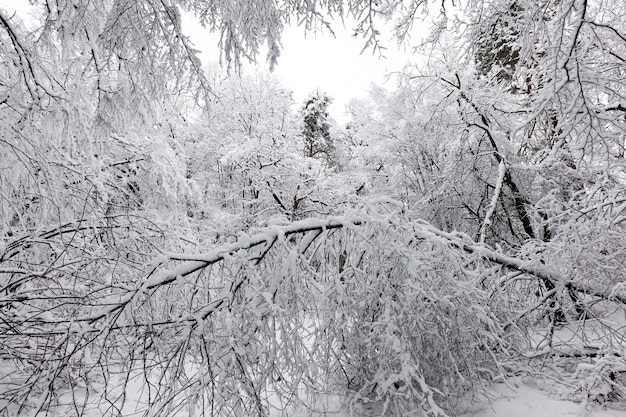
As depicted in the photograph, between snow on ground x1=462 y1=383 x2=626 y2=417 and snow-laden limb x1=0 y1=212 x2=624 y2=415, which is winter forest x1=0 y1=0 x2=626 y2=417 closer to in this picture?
snow-laden limb x1=0 y1=212 x2=624 y2=415

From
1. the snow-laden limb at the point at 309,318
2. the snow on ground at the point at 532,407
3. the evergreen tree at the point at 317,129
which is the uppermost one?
the evergreen tree at the point at 317,129

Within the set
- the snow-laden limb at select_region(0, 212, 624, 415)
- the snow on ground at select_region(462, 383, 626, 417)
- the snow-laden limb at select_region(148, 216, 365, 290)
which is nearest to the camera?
the snow-laden limb at select_region(0, 212, 624, 415)

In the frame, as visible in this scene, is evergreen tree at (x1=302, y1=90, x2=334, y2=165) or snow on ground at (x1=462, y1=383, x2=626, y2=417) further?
evergreen tree at (x1=302, y1=90, x2=334, y2=165)

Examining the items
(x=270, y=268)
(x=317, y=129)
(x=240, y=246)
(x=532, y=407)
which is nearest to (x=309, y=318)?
(x=270, y=268)

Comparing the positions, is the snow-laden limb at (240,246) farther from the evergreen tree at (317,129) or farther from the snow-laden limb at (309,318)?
the evergreen tree at (317,129)

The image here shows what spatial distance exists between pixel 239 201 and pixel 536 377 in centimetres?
1262

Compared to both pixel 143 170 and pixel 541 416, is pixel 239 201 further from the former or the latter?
pixel 541 416

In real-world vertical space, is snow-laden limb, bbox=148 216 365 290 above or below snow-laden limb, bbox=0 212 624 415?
above

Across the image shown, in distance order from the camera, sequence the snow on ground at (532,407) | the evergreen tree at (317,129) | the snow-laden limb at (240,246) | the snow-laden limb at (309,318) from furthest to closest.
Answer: the evergreen tree at (317,129)
the snow on ground at (532,407)
the snow-laden limb at (240,246)
the snow-laden limb at (309,318)

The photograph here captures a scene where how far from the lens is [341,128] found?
22.6 meters

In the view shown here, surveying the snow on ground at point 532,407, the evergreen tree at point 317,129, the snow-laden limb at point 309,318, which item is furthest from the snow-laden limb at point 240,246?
the evergreen tree at point 317,129

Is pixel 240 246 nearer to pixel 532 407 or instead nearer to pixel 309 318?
pixel 309 318

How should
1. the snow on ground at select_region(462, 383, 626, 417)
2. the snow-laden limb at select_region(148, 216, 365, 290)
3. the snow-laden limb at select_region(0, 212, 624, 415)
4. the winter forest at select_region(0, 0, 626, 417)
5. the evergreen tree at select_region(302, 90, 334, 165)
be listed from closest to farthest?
the winter forest at select_region(0, 0, 626, 417) < the snow-laden limb at select_region(0, 212, 624, 415) < the snow-laden limb at select_region(148, 216, 365, 290) < the snow on ground at select_region(462, 383, 626, 417) < the evergreen tree at select_region(302, 90, 334, 165)

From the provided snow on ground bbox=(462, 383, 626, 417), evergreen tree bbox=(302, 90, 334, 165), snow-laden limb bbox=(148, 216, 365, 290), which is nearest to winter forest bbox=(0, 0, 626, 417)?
snow-laden limb bbox=(148, 216, 365, 290)
